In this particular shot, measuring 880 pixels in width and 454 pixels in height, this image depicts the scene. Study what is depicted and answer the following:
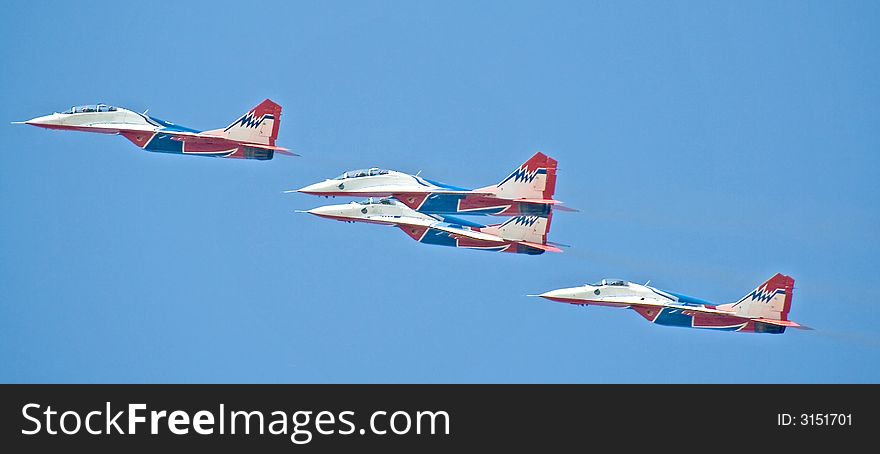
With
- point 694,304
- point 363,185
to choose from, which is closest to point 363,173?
point 363,185

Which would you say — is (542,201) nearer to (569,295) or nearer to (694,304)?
(569,295)

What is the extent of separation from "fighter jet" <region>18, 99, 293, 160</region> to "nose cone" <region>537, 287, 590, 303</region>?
13.7 m

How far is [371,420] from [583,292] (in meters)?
24.6

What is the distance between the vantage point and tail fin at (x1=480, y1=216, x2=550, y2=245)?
108m

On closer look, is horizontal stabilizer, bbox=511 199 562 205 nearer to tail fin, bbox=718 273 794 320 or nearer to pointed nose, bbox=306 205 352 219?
pointed nose, bbox=306 205 352 219

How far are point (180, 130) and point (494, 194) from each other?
1471 centimetres

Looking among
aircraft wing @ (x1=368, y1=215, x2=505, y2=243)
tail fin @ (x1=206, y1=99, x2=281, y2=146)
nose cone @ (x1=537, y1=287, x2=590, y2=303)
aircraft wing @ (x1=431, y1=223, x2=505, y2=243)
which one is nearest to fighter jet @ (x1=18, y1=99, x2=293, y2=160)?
tail fin @ (x1=206, y1=99, x2=281, y2=146)

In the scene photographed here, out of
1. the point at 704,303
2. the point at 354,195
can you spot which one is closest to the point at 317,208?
the point at 354,195

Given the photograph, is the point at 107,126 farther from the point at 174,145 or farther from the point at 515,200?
the point at 515,200

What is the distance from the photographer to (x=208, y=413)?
87.9 metres

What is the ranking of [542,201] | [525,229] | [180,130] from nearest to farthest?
1. [542,201]
2. [525,229]
3. [180,130]

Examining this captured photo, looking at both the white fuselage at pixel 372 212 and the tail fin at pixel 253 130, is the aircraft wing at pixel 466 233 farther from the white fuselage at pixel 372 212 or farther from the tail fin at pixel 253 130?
the tail fin at pixel 253 130

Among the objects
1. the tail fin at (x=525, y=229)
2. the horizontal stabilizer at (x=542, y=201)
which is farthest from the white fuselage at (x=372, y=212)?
the horizontal stabilizer at (x=542, y=201)

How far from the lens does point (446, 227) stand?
110 m
